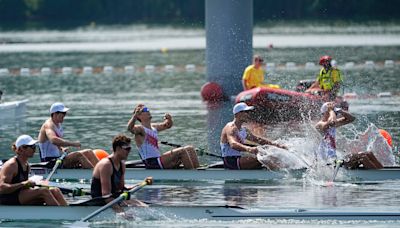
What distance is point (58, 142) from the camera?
1875cm

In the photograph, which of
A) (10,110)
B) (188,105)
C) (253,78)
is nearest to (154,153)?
(253,78)

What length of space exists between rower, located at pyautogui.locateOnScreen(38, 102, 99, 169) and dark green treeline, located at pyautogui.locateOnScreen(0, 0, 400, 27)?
72862 mm

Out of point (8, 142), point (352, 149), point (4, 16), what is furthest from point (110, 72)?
point (4, 16)

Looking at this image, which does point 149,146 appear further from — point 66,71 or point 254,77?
point 66,71

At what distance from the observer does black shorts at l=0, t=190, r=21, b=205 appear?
15008 mm

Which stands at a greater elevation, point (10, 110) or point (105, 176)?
point (105, 176)

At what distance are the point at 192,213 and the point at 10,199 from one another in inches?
93.8

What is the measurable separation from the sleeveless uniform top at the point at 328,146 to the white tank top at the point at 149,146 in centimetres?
271

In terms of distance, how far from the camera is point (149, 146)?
18859 mm

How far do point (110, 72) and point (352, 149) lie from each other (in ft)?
91.5

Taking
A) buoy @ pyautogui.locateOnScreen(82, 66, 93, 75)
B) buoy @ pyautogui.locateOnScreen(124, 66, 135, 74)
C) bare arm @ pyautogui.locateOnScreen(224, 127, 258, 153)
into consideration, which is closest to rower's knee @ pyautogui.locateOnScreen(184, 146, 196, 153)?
bare arm @ pyautogui.locateOnScreen(224, 127, 258, 153)

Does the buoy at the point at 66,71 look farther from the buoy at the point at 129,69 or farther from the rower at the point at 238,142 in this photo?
the rower at the point at 238,142

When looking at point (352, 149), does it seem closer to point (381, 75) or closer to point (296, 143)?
point (296, 143)

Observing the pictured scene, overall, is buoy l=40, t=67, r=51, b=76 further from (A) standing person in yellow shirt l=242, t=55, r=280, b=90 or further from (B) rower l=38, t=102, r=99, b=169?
(B) rower l=38, t=102, r=99, b=169
